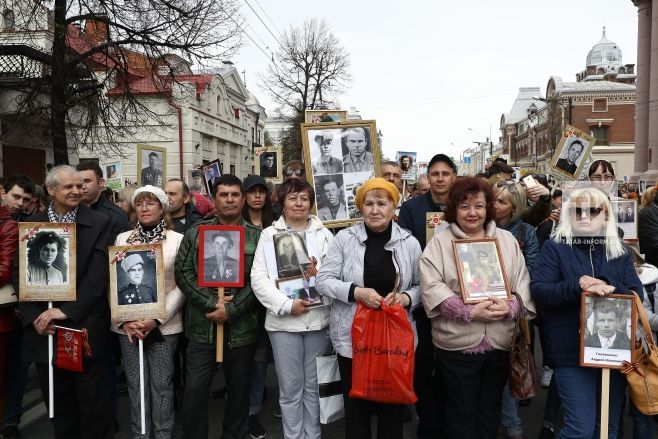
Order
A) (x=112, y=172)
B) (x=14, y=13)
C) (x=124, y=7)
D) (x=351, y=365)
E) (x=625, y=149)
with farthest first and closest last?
(x=625, y=149) < (x=124, y=7) < (x=14, y=13) < (x=112, y=172) < (x=351, y=365)

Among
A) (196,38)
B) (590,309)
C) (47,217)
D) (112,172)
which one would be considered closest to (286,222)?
(47,217)

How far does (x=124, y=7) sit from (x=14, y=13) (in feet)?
7.59

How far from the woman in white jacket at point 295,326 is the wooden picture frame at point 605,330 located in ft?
6.08

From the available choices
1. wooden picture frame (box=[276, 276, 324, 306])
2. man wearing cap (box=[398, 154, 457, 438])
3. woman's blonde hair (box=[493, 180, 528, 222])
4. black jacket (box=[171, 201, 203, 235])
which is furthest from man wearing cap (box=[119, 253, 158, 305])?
woman's blonde hair (box=[493, 180, 528, 222])

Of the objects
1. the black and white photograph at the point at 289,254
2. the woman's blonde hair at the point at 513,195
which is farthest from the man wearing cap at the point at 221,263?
the woman's blonde hair at the point at 513,195

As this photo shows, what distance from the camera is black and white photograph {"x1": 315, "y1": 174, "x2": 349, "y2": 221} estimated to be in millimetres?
5531

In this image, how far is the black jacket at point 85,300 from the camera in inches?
159

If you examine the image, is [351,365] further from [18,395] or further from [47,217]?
[18,395]

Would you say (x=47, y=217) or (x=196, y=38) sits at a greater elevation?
(x=196, y=38)

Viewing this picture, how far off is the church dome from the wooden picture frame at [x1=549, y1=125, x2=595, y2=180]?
246 ft

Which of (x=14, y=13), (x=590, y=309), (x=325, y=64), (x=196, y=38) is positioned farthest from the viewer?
(x=325, y=64)

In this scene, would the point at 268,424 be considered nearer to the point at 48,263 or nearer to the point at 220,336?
the point at 220,336

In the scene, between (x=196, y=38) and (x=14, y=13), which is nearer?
(x=14, y=13)

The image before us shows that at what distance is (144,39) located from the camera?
1255 cm
